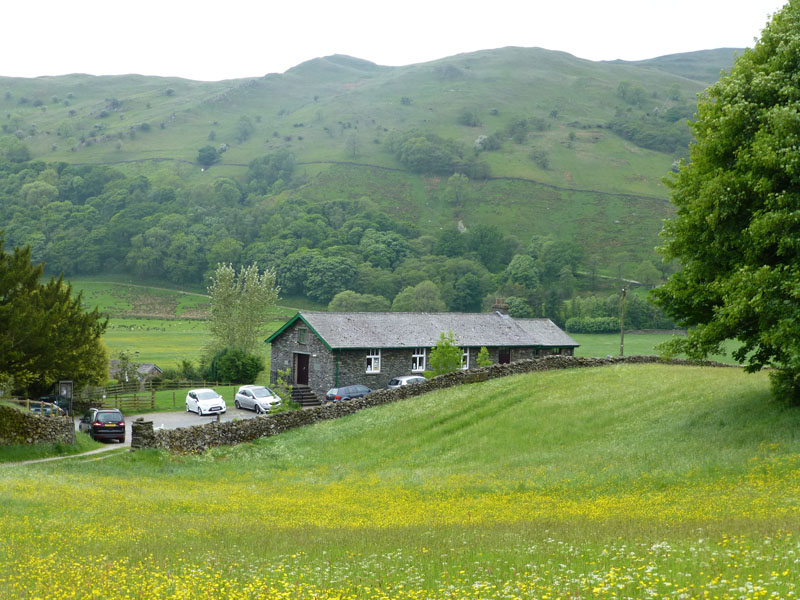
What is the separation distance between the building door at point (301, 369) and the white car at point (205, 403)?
7.64 m

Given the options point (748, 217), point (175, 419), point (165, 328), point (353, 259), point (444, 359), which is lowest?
point (175, 419)

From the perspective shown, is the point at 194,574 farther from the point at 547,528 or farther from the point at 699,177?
the point at 699,177

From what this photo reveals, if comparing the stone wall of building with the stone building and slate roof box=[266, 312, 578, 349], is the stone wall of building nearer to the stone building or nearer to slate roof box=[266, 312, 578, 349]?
the stone building

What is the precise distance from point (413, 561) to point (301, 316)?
42539mm

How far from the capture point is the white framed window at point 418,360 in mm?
53594

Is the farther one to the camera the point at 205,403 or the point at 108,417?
the point at 205,403

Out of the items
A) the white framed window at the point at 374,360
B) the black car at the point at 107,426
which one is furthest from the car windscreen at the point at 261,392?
the black car at the point at 107,426

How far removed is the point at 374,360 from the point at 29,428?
26.8 meters

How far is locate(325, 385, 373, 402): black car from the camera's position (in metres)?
47.2

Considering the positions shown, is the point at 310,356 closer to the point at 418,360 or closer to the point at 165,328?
the point at 418,360

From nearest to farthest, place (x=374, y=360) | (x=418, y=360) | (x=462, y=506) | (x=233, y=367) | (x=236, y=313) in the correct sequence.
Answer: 1. (x=462, y=506)
2. (x=374, y=360)
3. (x=418, y=360)
4. (x=233, y=367)
5. (x=236, y=313)

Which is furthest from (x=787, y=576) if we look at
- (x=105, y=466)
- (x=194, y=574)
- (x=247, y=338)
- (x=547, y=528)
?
(x=247, y=338)

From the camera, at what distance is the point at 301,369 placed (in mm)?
53688

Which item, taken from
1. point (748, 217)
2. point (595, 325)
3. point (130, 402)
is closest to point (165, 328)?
point (595, 325)
